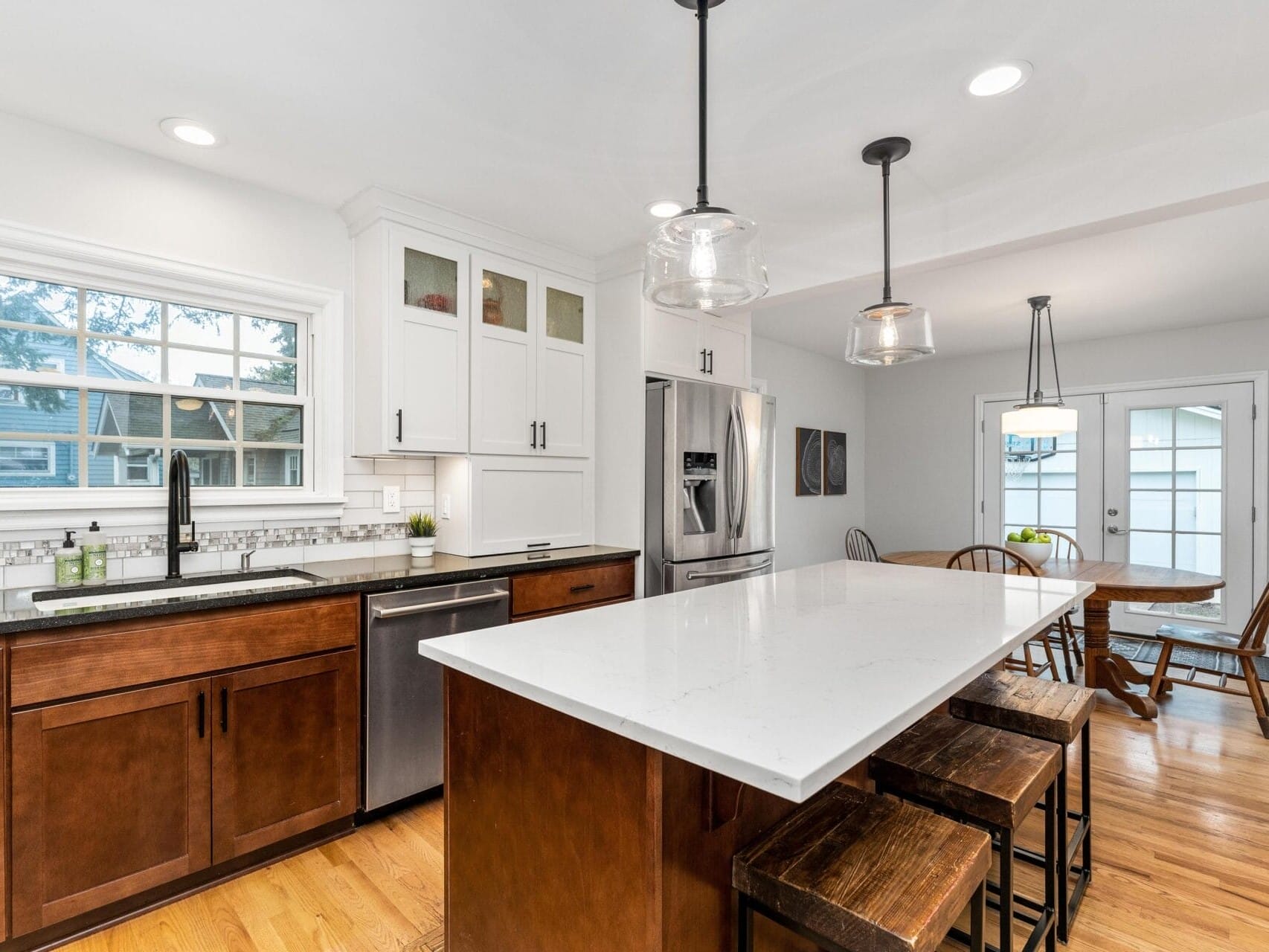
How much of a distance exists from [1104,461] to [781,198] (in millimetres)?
4163

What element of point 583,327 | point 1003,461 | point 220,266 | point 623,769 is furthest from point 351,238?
point 1003,461

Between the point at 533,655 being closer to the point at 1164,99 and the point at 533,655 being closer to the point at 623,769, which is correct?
the point at 623,769

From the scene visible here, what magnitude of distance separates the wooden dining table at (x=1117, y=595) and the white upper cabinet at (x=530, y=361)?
2174 millimetres

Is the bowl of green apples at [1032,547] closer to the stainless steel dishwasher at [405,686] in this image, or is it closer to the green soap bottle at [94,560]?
the stainless steel dishwasher at [405,686]

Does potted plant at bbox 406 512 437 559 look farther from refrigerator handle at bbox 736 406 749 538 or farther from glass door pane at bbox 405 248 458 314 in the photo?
refrigerator handle at bbox 736 406 749 538

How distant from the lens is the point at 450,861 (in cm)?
149

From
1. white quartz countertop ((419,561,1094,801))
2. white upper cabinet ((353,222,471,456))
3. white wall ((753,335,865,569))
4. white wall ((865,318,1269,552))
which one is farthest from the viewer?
white wall ((753,335,865,569))

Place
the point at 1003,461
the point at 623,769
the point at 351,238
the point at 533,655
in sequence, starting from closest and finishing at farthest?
1. the point at 623,769
2. the point at 533,655
3. the point at 351,238
4. the point at 1003,461

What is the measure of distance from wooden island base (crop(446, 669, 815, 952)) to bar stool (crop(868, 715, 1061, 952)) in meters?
0.31

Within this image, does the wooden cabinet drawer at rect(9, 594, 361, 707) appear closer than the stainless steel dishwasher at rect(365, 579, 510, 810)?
Yes

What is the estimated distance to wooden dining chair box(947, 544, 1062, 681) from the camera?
351 cm

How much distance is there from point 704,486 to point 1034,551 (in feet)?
6.18

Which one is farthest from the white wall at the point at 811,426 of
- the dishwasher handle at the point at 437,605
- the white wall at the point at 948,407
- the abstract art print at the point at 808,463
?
the dishwasher handle at the point at 437,605

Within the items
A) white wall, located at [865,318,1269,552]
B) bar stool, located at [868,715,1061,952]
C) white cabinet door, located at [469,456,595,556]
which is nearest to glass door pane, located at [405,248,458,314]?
white cabinet door, located at [469,456,595,556]
